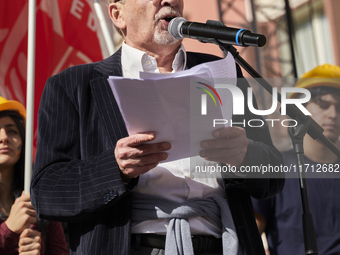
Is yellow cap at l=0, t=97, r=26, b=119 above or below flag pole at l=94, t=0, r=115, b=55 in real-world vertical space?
below

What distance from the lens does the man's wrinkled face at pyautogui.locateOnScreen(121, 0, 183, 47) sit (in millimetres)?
2293

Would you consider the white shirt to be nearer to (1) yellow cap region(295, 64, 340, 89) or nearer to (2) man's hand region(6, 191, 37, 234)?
(2) man's hand region(6, 191, 37, 234)

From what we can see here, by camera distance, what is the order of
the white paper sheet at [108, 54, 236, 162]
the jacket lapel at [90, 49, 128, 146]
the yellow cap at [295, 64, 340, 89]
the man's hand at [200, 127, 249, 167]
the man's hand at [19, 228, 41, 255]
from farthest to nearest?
the yellow cap at [295, 64, 340, 89] < the man's hand at [19, 228, 41, 255] < the jacket lapel at [90, 49, 128, 146] < the man's hand at [200, 127, 249, 167] < the white paper sheet at [108, 54, 236, 162]

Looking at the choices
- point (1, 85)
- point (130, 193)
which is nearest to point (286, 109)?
point (130, 193)

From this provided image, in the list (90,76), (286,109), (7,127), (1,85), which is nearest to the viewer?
(286,109)

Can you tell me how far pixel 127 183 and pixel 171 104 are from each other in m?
0.38

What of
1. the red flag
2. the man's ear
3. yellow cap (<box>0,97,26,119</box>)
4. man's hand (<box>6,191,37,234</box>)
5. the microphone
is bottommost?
man's hand (<box>6,191,37,234</box>)

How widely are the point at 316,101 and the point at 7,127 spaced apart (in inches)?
89.5

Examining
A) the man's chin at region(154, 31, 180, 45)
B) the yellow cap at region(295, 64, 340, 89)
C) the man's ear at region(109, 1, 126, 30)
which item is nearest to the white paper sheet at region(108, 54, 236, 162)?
the man's chin at region(154, 31, 180, 45)

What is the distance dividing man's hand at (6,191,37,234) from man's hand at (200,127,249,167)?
1836 mm

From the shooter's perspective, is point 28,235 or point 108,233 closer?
point 108,233

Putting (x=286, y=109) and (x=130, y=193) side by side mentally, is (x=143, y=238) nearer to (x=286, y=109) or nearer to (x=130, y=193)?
(x=130, y=193)

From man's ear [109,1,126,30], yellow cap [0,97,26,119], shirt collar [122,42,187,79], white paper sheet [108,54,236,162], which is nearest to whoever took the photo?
white paper sheet [108,54,236,162]

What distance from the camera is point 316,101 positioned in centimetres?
393
